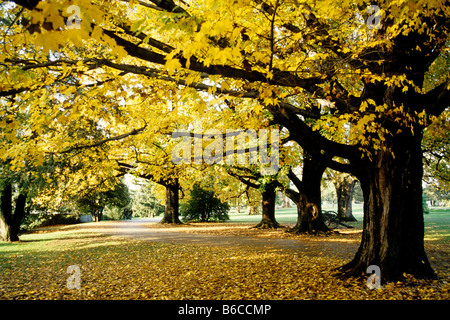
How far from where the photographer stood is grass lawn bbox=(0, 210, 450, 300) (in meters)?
5.41

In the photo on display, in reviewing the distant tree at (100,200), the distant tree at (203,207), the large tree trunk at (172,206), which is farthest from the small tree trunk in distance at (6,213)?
the distant tree at (203,207)

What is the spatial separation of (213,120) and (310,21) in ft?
24.1

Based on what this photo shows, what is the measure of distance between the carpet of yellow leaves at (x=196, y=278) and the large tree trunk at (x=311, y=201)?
5.92 metres

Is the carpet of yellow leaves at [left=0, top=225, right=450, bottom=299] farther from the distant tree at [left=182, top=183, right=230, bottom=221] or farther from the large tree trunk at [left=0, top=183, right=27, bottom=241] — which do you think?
Result: the distant tree at [left=182, top=183, right=230, bottom=221]

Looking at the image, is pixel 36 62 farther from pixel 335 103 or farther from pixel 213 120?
pixel 213 120

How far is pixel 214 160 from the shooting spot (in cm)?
1447

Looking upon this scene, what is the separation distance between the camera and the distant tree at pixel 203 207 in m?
29.9

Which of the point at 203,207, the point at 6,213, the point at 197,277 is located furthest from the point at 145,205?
the point at 197,277

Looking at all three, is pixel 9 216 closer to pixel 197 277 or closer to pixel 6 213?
pixel 6 213

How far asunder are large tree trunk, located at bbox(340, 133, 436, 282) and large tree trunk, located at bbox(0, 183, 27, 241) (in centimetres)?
1634

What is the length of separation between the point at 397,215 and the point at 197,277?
4.69 m

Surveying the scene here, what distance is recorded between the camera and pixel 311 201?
50.5 ft

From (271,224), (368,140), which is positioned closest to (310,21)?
(368,140)
